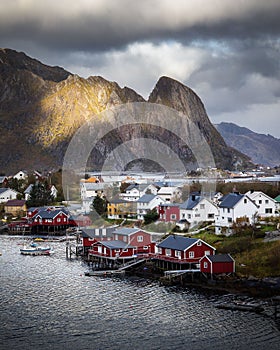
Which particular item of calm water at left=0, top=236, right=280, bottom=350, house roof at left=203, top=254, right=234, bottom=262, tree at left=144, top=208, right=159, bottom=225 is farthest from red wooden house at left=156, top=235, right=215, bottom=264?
tree at left=144, top=208, right=159, bottom=225

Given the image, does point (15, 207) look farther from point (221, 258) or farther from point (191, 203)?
point (221, 258)

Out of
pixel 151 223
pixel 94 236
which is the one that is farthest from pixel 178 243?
pixel 151 223

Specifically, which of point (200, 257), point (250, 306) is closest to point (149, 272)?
point (200, 257)

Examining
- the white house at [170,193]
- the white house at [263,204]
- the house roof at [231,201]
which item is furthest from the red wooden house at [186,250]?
Result: the white house at [170,193]

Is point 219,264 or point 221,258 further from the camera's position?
point 221,258

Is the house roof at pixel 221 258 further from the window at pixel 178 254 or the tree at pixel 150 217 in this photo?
the tree at pixel 150 217

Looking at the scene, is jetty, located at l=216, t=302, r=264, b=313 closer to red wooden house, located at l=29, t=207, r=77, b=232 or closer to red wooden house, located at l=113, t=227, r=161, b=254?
red wooden house, located at l=113, t=227, r=161, b=254

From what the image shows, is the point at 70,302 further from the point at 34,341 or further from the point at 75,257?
the point at 75,257
